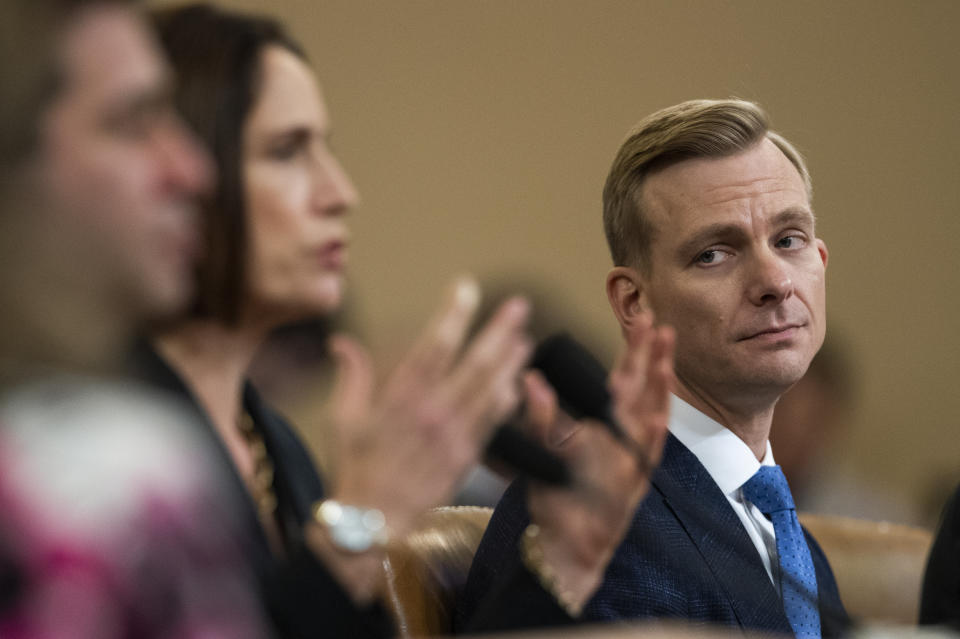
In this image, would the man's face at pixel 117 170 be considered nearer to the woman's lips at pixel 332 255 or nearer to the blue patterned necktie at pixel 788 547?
the woman's lips at pixel 332 255

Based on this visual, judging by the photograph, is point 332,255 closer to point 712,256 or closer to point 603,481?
point 603,481

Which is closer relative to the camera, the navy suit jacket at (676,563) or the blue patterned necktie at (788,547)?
the navy suit jacket at (676,563)

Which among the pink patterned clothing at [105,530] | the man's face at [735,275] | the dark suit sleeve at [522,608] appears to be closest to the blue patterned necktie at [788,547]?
the man's face at [735,275]

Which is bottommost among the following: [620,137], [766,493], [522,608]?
[620,137]

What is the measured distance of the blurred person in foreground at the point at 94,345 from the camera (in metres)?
0.77

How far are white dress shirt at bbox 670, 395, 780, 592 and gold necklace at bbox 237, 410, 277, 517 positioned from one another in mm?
811

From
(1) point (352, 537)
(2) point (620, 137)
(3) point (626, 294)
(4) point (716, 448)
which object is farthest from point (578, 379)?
(2) point (620, 137)

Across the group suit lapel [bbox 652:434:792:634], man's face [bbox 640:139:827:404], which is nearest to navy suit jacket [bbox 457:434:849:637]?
suit lapel [bbox 652:434:792:634]

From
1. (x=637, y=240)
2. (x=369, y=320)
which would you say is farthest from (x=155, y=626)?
(x=369, y=320)

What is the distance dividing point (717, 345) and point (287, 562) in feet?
3.40

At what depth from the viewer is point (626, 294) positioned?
2.04 m

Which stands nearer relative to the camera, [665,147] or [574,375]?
[574,375]

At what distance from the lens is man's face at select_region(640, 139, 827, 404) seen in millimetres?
1893

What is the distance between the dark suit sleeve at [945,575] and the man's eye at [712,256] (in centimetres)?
63
